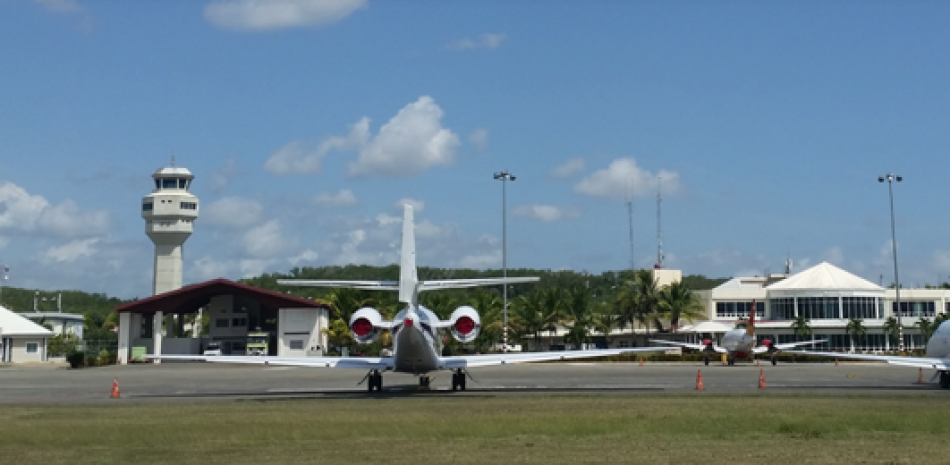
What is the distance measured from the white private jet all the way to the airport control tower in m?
77.7

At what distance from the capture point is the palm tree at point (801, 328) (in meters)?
99.4

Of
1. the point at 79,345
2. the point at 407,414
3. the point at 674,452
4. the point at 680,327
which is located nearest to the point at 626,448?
the point at 674,452

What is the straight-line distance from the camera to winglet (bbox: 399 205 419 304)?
33.9 meters

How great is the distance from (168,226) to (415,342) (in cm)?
8300

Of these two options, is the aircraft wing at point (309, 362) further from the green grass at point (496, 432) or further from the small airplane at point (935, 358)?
the small airplane at point (935, 358)

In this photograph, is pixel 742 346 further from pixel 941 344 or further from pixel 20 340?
pixel 20 340

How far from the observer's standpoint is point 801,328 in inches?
3932

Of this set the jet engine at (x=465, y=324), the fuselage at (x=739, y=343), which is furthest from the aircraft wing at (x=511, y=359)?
the fuselage at (x=739, y=343)

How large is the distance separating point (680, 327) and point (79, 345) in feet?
212

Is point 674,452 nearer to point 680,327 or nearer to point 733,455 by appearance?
point 733,455

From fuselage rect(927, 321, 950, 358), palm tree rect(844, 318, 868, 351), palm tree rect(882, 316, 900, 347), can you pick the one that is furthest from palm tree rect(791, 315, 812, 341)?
fuselage rect(927, 321, 950, 358)

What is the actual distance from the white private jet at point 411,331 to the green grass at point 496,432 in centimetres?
420

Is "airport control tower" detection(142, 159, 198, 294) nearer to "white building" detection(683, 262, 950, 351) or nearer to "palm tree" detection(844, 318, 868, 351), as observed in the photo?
"white building" detection(683, 262, 950, 351)

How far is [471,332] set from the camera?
3306 cm
